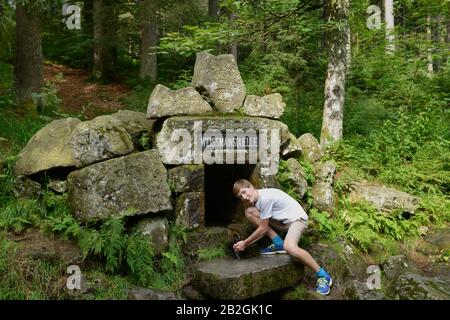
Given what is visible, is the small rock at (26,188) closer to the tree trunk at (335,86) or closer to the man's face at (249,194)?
the man's face at (249,194)

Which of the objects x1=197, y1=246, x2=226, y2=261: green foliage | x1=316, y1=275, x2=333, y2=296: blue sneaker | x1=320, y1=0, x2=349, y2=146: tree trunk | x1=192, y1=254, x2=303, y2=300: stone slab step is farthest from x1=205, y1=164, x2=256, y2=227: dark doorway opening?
x1=320, y1=0, x2=349, y2=146: tree trunk

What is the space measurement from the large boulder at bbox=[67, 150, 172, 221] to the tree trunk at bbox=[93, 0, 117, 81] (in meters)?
10.2

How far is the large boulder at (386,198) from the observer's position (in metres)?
7.54

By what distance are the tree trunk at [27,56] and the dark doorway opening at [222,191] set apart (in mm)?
5366

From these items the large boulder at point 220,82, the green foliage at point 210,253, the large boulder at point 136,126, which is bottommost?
the green foliage at point 210,253

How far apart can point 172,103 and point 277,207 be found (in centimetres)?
256

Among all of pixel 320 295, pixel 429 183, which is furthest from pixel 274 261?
pixel 429 183

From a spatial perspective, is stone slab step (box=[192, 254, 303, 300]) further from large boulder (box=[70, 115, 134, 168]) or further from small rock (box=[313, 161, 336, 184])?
small rock (box=[313, 161, 336, 184])

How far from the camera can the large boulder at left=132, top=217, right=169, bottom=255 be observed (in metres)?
5.93

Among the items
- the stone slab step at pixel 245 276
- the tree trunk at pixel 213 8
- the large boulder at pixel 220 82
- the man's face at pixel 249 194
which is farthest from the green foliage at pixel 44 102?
the tree trunk at pixel 213 8

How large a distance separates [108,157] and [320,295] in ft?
12.2

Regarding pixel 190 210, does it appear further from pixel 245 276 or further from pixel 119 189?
pixel 245 276

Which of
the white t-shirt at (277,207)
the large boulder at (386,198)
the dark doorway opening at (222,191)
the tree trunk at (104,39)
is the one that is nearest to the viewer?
the white t-shirt at (277,207)

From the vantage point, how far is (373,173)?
8.59 m
